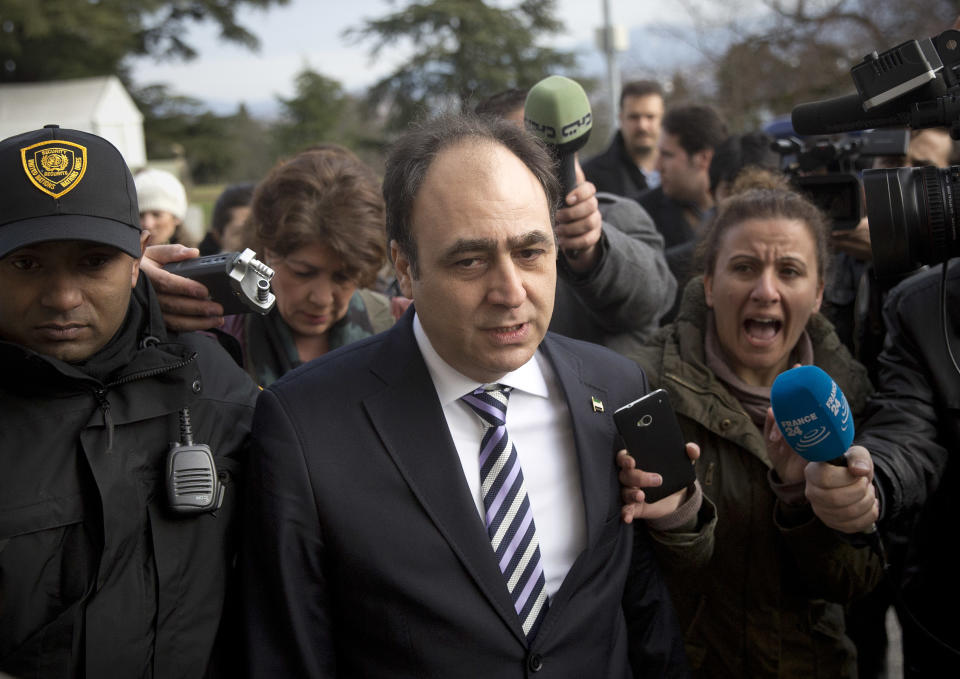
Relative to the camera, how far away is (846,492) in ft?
6.89

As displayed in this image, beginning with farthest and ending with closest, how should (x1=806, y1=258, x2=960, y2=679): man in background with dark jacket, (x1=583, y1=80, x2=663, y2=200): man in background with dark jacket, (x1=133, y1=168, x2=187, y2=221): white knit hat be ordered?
(x1=583, y1=80, x2=663, y2=200): man in background with dark jacket < (x1=133, y1=168, x2=187, y2=221): white knit hat < (x1=806, y1=258, x2=960, y2=679): man in background with dark jacket

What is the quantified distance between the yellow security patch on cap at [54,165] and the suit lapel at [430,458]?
0.77 m

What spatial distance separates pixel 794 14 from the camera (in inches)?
632

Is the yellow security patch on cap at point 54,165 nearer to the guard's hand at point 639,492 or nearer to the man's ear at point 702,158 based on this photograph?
the guard's hand at point 639,492

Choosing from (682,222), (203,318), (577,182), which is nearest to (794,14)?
(682,222)

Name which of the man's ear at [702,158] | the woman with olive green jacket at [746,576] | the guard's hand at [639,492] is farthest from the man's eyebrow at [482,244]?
the man's ear at [702,158]

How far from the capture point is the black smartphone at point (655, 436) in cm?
215

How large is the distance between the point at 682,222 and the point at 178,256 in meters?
3.88

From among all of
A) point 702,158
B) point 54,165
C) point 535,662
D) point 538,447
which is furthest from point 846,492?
point 702,158

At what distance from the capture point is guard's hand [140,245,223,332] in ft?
7.12

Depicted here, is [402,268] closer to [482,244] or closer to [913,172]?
[482,244]

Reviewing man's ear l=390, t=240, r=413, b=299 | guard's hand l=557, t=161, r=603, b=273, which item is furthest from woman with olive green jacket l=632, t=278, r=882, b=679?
man's ear l=390, t=240, r=413, b=299

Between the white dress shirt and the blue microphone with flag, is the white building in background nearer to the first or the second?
the white dress shirt

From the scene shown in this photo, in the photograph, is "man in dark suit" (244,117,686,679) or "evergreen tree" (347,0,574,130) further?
"evergreen tree" (347,0,574,130)
